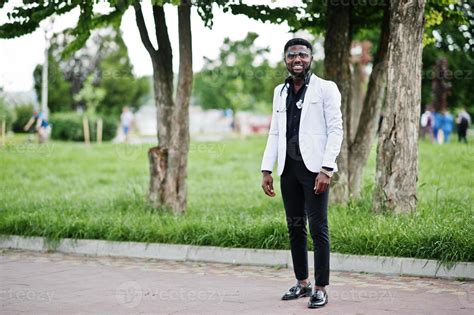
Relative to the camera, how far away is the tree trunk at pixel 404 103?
9.83 m

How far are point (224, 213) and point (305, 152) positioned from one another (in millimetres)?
5343

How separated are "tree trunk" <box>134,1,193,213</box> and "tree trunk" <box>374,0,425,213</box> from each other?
321 cm

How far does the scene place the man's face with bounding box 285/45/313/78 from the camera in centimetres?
649

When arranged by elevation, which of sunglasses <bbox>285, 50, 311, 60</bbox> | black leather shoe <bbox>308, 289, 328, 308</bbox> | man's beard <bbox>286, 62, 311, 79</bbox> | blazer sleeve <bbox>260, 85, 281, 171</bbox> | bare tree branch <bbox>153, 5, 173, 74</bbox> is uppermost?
bare tree branch <bbox>153, 5, 173, 74</bbox>

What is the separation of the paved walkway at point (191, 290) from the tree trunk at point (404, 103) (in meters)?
2.04

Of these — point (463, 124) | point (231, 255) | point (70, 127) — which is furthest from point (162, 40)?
point (70, 127)

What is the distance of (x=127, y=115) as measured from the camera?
115 feet

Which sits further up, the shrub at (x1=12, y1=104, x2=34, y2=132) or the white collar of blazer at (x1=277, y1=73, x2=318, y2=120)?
the white collar of blazer at (x1=277, y1=73, x2=318, y2=120)

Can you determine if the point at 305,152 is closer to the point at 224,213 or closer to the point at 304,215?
the point at 304,215

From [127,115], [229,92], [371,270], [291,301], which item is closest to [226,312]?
[291,301]

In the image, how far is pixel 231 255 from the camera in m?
9.17
